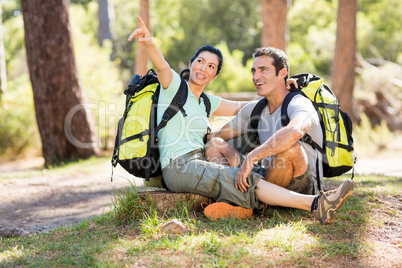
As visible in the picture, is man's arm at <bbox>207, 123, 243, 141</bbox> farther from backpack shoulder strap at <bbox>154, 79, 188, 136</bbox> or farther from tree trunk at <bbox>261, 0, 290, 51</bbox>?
tree trunk at <bbox>261, 0, 290, 51</bbox>

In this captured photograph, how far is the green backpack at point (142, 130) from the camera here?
12.1 feet

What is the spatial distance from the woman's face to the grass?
120 centimetres

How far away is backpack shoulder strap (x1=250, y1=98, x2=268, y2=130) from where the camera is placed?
4.10 meters

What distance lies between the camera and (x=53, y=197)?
5.92 meters

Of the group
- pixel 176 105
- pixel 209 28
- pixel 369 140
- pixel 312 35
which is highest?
pixel 209 28

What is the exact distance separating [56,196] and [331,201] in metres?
4.04

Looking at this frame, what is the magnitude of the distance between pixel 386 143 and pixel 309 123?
8.25 metres

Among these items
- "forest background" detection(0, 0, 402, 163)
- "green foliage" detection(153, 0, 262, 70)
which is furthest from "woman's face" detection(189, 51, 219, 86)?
"green foliage" detection(153, 0, 262, 70)

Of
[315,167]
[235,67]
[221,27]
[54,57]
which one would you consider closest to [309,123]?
[315,167]

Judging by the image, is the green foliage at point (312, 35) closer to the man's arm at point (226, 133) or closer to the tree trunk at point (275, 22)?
the tree trunk at point (275, 22)

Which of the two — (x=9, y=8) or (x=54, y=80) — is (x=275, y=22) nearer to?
(x=54, y=80)

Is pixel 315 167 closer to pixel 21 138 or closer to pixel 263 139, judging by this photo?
pixel 263 139

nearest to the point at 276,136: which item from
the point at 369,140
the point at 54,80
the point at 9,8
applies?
the point at 54,80

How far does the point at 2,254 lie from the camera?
325 centimetres
